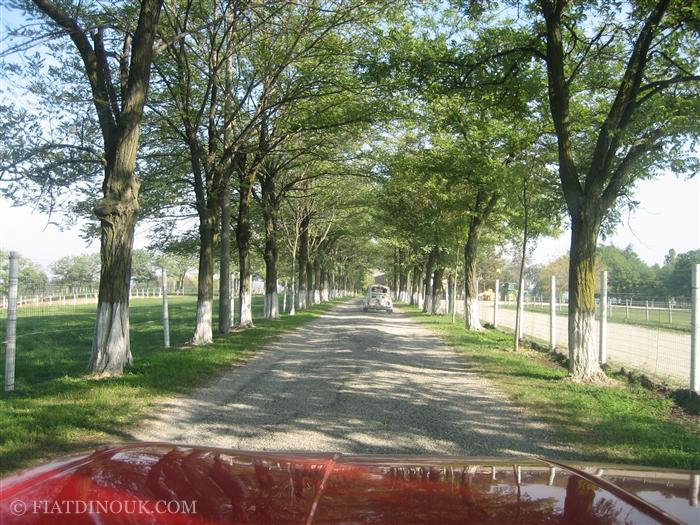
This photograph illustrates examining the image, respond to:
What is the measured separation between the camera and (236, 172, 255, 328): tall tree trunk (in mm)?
21797

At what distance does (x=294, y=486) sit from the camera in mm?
2676

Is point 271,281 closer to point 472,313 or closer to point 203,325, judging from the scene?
point 472,313

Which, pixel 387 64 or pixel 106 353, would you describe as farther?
pixel 387 64

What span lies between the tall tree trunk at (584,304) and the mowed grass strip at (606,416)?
45cm

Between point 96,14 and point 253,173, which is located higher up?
point 96,14

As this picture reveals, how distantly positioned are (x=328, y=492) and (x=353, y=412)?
547 centimetres

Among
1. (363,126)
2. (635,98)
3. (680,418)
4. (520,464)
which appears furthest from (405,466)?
(363,126)

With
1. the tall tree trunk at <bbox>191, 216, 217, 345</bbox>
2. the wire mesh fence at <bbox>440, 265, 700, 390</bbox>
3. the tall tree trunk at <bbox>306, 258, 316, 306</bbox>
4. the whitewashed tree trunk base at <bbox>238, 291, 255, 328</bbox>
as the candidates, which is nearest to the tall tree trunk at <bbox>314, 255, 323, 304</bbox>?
the tall tree trunk at <bbox>306, 258, 316, 306</bbox>

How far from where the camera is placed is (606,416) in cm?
776

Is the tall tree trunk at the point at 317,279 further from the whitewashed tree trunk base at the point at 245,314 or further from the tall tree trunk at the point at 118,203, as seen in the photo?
the tall tree trunk at the point at 118,203

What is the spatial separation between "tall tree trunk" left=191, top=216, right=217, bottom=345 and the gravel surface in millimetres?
3857

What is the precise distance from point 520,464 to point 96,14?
12.6m

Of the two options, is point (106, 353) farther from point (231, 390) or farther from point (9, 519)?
point (9, 519)

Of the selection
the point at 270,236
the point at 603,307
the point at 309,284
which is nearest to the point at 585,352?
the point at 603,307
